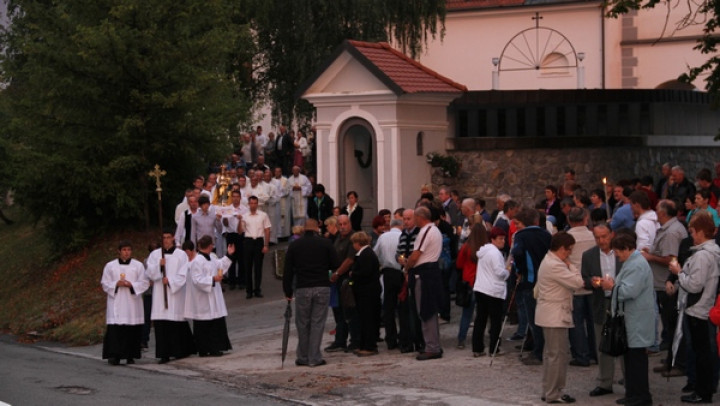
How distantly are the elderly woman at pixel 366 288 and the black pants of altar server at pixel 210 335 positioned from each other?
2201 mm

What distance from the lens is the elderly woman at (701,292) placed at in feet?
37.3

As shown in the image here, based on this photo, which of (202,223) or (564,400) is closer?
(564,400)

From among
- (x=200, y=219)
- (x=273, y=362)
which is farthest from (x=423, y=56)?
(x=273, y=362)

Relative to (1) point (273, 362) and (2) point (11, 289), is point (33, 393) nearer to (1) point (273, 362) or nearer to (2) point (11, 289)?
(1) point (273, 362)

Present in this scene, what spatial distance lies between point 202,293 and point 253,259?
4.43 meters

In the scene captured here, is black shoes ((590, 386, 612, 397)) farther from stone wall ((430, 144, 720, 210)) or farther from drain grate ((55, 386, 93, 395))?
stone wall ((430, 144, 720, 210))

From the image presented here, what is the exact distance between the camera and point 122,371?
51.9 ft

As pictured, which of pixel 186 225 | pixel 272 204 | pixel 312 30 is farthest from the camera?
pixel 312 30

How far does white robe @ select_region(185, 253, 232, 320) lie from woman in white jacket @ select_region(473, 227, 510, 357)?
389cm

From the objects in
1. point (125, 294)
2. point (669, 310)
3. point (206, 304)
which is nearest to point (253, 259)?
point (125, 294)

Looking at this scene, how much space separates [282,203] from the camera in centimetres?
2555

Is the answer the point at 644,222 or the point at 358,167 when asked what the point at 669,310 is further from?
the point at 358,167

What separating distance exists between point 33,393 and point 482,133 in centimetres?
1385

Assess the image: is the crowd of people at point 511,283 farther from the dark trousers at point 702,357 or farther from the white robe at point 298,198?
the white robe at point 298,198
